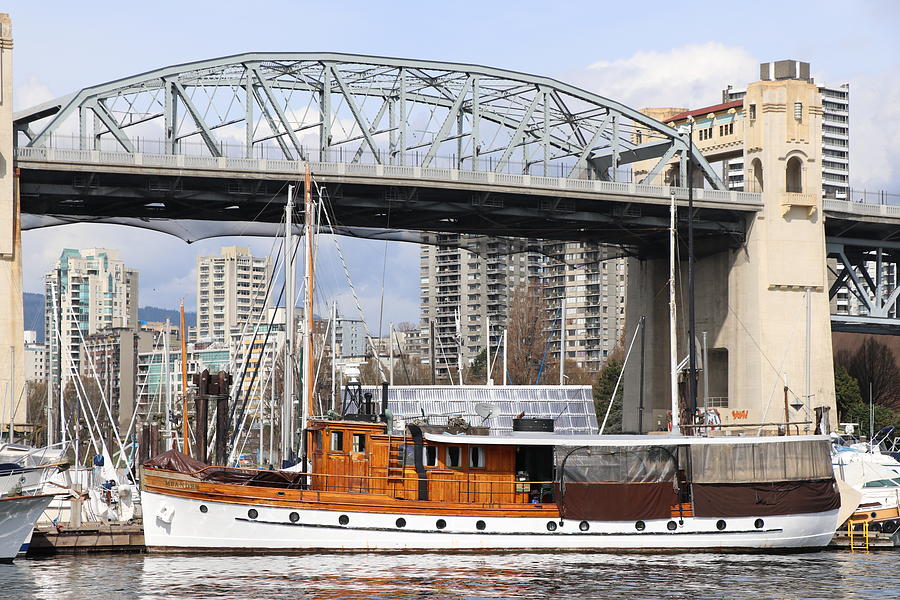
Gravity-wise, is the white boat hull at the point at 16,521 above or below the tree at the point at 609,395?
below

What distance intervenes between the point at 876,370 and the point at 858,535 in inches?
2511

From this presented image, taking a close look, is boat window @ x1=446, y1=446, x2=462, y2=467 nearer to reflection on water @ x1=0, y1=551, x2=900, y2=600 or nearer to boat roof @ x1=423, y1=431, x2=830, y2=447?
boat roof @ x1=423, y1=431, x2=830, y2=447

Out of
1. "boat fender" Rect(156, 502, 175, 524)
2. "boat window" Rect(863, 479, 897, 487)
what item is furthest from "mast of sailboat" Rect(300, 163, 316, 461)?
"boat window" Rect(863, 479, 897, 487)

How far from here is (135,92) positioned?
244ft

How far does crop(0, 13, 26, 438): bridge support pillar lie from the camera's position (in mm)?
65875

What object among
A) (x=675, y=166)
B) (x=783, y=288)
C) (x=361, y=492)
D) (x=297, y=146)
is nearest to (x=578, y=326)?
(x=675, y=166)

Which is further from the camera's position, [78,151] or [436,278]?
[436,278]

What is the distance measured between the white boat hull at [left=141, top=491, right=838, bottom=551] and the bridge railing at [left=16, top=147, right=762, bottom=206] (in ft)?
97.7

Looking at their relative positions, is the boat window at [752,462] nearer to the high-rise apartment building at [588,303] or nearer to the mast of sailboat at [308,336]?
the mast of sailboat at [308,336]

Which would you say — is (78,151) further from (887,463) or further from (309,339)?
(887,463)

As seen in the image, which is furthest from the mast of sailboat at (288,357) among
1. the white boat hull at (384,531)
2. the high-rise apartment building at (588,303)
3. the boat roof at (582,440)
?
the high-rise apartment building at (588,303)

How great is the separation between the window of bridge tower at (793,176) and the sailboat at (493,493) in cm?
4266

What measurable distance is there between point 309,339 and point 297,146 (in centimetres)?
2996

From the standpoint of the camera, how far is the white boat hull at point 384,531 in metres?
40.7
